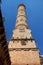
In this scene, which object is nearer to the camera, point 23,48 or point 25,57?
point 25,57

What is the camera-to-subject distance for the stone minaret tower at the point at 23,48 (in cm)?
2378

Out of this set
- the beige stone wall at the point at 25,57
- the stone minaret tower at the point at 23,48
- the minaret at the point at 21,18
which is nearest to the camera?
the beige stone wall at the point at 25,57

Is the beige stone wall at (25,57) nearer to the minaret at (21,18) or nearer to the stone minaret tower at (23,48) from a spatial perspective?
the stone minaret tower at (23,48)

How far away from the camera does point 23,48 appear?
25.7m

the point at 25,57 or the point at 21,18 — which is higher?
the point at 21,18

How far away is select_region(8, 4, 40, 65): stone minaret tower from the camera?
23.8 m

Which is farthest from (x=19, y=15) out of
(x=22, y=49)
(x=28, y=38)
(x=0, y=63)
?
(x=0, y=63)

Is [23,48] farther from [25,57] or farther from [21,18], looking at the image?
[21,18]

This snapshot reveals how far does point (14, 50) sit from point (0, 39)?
16363 mm

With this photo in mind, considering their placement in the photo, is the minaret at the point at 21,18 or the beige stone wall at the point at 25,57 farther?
the minaret at the point at 21,18

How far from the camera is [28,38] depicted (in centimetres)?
2777

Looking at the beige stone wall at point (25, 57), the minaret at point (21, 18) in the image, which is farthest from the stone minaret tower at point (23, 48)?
the minaret at point (21, 18)

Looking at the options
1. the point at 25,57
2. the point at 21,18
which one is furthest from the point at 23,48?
the point at 21,18

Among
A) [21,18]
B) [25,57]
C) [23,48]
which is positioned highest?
[21,18]
